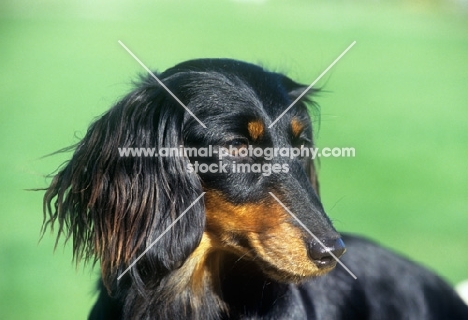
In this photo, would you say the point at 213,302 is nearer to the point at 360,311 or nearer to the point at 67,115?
the point at 360,311

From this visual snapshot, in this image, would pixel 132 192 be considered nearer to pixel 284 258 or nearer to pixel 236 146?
pixel 236 146

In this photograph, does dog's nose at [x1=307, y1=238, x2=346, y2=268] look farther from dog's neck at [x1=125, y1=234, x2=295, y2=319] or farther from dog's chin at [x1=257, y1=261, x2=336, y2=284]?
dog's neck at [x1=125, y1=234, x2=295, y2=319]

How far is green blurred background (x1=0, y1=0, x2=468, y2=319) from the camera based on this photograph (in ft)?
21.8

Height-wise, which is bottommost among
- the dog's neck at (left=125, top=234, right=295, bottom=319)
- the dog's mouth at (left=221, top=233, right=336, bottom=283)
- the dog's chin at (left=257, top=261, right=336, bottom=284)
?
the dog's neck at (left=125, top=234, right=295, bottom=319)

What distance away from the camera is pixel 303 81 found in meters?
4.68

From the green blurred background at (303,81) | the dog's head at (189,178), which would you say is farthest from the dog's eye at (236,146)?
the green blurred background at (303,81)

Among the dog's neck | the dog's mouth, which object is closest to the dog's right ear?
→ the dog's neck

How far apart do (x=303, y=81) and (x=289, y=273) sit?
74.2 inches

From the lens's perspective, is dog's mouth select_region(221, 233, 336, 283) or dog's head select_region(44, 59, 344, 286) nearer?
dog's mouth select_region(221, 233, 336, 283)

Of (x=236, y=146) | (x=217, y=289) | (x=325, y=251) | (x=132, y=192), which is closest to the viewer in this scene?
(x=325, y=251)

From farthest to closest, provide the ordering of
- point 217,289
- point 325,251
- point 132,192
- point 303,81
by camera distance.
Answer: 1. point 303,81
2. point 217,289
3. point 132,192
4. point 325,251

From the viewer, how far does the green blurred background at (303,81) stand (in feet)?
21.8

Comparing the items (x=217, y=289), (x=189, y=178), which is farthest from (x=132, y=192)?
(x=217, y=289)

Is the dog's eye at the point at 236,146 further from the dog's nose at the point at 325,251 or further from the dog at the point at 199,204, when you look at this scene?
the dog's nose at the point at 325,251
